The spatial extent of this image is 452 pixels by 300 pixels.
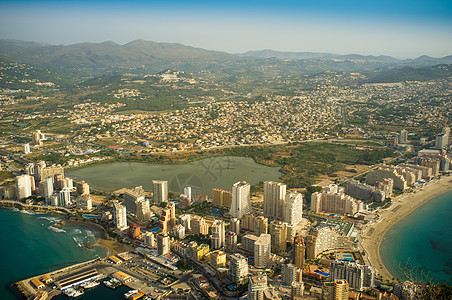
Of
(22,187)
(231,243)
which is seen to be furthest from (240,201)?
(22,187)

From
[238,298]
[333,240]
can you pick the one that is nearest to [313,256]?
[333,240]

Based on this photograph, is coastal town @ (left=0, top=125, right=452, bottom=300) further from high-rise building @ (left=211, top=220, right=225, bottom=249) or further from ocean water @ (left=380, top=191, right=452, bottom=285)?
ocean water @ (left=380, top=191, right=452, bottom=285)

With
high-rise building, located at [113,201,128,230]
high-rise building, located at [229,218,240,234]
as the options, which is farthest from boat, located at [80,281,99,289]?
high-rise building, located at [229,218,240,234]

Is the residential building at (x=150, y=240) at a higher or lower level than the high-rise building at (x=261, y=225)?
lower

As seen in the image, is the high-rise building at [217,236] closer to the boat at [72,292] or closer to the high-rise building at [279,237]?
the high-rise building at [279,237]

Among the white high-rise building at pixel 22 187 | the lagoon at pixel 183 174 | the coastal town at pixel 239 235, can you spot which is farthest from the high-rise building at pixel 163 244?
the white high-rise building at pixel 22 187

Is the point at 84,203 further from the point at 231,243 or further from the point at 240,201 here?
the point at 231,243
